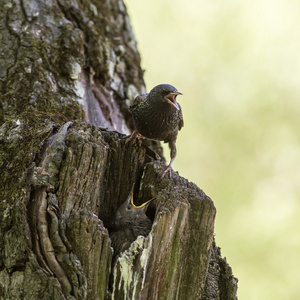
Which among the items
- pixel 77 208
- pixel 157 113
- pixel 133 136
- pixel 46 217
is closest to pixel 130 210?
pixel 77 208

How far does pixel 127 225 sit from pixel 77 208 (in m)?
0.34

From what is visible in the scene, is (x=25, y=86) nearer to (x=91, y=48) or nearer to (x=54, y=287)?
(x=91, y=48)

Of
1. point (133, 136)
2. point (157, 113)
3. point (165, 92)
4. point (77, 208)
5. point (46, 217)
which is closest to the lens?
point (46, 217)

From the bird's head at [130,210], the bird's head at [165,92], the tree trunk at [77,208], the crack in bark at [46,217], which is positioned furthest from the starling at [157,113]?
the crack in bark at [46,217]

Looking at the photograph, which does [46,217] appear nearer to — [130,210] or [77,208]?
[77,208]

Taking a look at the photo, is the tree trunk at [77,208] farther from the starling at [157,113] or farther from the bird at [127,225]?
the starling at [157,113]

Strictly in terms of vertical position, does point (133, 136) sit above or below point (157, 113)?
below

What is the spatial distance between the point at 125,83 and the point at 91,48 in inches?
22.9

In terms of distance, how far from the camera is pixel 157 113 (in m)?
4.27

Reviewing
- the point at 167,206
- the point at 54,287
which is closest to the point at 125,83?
the point at 167,206

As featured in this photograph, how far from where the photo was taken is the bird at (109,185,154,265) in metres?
2.87

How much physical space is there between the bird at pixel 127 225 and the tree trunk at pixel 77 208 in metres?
0.07

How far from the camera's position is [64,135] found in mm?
3045

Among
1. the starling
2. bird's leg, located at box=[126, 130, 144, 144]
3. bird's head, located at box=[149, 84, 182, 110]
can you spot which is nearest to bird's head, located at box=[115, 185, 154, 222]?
bird's leg, located at box=[126, 130, 144, 144]
